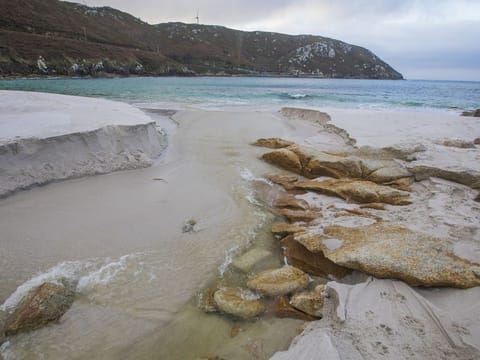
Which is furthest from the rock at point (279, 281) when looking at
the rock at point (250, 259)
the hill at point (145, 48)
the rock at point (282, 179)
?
the hill at point (145, 48)

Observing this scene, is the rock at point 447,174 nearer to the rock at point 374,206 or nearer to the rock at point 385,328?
the rock at point 374,206

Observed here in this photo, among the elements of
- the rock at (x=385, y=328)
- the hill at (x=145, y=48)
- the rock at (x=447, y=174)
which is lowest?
the rock at (x=385, y=328)

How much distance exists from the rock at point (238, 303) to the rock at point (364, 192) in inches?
110

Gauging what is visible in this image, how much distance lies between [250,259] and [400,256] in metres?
1.66

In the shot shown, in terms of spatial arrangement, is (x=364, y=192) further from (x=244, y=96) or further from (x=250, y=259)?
(x=244, y=96)

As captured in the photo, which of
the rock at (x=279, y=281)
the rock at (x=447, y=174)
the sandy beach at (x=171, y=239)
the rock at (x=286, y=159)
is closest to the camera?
the sandy beach at (x=171, y=239)

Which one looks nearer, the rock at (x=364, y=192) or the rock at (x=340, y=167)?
the rock at (x=364, y=192)

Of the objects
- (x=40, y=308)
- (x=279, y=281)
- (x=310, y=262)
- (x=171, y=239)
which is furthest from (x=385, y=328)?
(x=40, y=308)

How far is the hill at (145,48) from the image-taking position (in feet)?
166

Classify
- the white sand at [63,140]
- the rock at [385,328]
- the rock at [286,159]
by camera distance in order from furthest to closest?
the rock at [286,159] < the white sand at [63,140] < the rock at [385,328]

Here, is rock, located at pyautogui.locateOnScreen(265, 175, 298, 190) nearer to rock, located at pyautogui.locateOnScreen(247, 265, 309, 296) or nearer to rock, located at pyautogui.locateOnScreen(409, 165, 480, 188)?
rock, located at pyautogui.locateOnScreen(409, 165, 480, 188)

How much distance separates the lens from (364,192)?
15.4ft

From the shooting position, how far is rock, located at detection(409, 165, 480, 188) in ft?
16.2

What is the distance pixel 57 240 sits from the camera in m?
3.49
